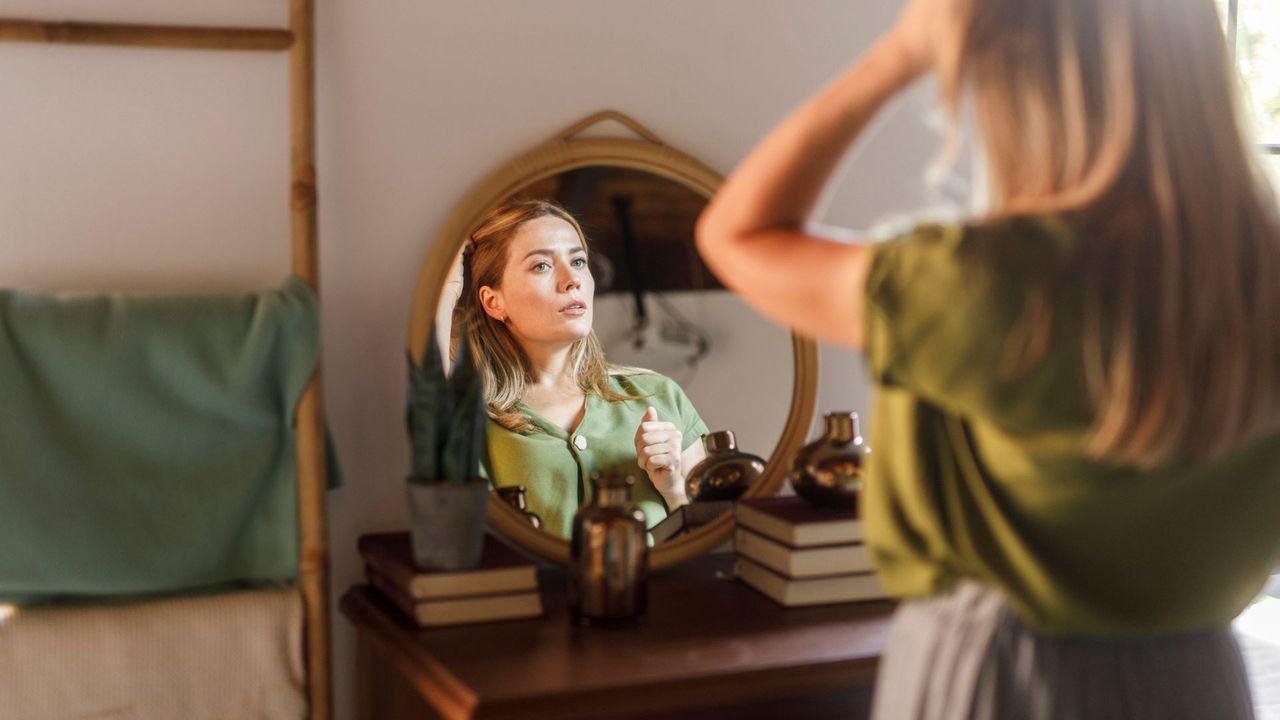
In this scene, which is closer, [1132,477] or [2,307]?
[1132,477]

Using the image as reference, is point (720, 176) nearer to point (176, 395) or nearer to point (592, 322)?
point (592, 322)

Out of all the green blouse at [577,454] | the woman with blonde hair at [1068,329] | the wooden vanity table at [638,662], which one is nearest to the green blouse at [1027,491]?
the woman with blonde hair at [1068,329]

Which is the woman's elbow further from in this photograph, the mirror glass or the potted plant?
the mirror glass

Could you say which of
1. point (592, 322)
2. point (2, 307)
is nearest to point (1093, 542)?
point (592, 322)

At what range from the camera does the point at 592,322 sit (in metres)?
1.66

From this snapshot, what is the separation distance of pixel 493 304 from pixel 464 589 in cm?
39

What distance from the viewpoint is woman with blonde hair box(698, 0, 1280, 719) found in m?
0.81

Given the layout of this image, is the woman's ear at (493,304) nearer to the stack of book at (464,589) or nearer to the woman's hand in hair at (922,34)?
the stack of book at (464,589)

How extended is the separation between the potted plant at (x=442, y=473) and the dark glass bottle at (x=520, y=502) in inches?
7.4

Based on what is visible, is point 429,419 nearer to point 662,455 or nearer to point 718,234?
point 662,455

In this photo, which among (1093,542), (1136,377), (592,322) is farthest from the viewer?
(592,322)

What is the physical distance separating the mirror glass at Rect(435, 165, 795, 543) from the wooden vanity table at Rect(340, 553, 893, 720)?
0.24 m

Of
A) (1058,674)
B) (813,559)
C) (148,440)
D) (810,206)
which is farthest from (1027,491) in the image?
(148,440)

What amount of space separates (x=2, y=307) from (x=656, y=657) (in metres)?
0.81
